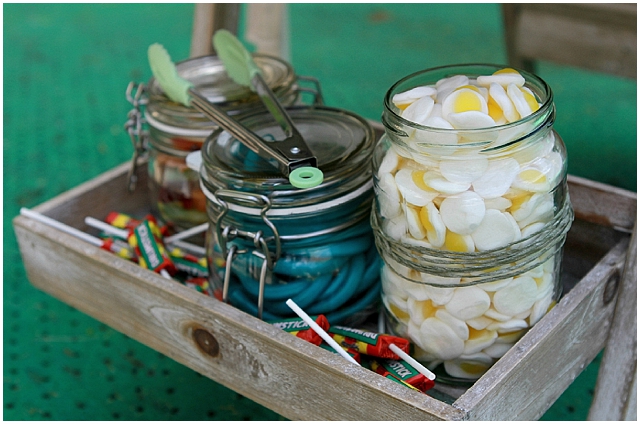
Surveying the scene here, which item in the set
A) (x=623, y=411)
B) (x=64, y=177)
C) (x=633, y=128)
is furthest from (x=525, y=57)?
(x=64, y=177)

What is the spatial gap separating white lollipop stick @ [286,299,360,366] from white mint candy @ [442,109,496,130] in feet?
0.64

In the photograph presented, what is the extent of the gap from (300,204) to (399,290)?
0.11 meters

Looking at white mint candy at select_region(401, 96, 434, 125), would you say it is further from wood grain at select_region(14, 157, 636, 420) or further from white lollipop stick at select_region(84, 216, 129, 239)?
white lollipop stick at select_region(84, 216, 129, 239)

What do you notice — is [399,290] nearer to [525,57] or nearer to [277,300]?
[277,300]

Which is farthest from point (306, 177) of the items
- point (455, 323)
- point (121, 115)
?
point (121, 115)

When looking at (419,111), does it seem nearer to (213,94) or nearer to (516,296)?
(516,296)

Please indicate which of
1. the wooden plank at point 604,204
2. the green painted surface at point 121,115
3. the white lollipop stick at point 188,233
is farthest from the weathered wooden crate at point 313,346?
the green painted surface at point 121,115

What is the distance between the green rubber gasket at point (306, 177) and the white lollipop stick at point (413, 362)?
148 mm

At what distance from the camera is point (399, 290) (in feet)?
1.98

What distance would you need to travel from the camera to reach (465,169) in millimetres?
517

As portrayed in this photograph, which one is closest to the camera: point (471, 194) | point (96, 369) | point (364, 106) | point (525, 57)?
point (471, 194)

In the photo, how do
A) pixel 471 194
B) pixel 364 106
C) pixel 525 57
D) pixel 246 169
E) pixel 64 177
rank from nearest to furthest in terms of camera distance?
pixel 471 194 < pixel 246 169 < pixel 525 57 < pixel 64 177 < pixel 364 106

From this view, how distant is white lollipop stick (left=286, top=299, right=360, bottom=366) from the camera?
57 cm

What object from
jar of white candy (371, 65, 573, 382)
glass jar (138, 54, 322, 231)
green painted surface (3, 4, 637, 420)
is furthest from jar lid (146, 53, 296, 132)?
green painted surface (3, 4, 637, 420)
